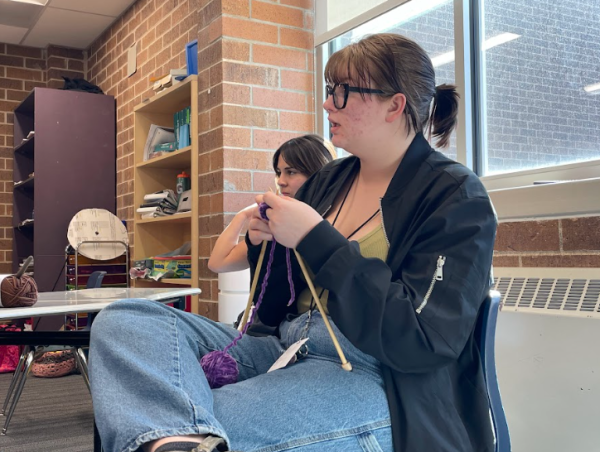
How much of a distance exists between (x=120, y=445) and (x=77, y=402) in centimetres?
258

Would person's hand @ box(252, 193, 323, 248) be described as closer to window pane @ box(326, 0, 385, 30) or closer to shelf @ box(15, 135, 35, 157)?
window pane @ box(326, 0, 385, 30)

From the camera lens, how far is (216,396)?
40.4 inches

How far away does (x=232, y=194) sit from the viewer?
3090 millimetres

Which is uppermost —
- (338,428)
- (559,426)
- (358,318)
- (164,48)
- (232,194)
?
(164,48)

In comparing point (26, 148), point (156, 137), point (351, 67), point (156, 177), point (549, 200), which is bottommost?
point (549, 200)

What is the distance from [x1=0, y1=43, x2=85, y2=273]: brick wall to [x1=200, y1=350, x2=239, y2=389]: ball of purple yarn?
5004mm

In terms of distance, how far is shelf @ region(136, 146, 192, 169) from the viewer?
3.48 metres

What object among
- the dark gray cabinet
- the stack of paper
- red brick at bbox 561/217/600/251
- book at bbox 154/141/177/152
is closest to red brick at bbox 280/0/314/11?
book at bbox 154/141/177/152

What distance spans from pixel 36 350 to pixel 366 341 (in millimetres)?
2369

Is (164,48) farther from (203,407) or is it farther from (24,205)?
(203,407)

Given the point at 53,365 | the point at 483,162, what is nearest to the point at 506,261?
the point at 483,162

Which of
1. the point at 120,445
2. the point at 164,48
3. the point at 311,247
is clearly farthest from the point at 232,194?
the point at 120,445

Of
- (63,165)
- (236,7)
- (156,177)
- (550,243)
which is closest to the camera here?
(550,243)

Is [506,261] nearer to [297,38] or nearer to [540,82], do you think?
[540,82]
